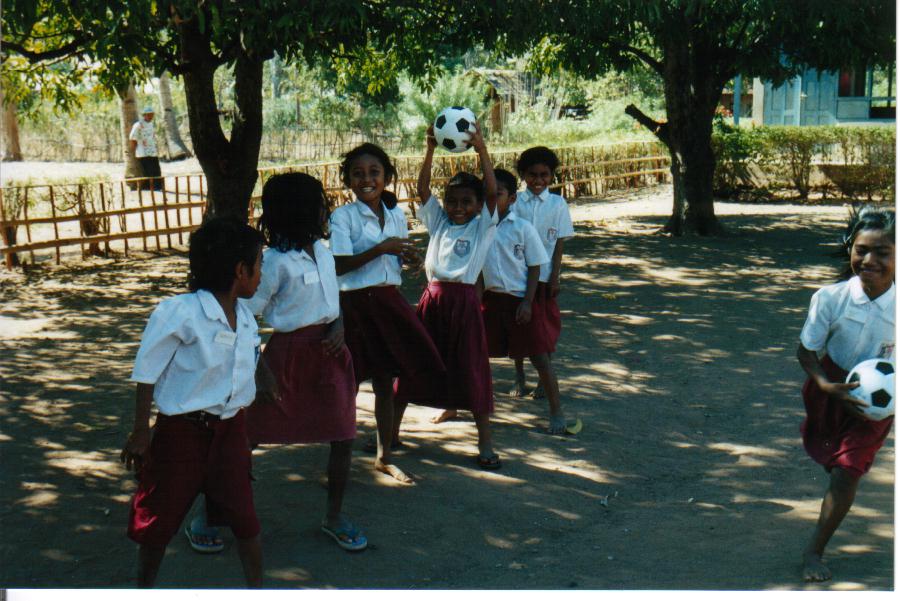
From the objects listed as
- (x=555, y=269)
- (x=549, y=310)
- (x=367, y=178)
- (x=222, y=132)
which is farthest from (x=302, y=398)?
(x=222, y=132)

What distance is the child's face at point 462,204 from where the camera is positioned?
470 cm

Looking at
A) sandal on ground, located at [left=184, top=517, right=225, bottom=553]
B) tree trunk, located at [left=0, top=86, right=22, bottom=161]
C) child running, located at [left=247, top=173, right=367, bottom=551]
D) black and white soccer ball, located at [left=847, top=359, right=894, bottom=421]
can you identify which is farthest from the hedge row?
tree trunk, located at [left=0, top=86, right=22, bottom=161]

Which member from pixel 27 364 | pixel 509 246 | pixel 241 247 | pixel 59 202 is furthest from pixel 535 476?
pixel 59 202

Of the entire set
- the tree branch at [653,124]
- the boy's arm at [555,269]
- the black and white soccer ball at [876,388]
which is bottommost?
the black and white soccer ball at [876,388]

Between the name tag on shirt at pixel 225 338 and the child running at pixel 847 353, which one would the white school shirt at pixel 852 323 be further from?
the name tag on shirt at pixel 225 338

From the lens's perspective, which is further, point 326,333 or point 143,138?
point 143,138

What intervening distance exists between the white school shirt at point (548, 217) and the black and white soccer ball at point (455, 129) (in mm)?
905

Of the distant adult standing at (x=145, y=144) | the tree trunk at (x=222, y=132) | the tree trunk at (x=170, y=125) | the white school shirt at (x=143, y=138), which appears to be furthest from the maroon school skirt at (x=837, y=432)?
the tree trunk at (x=170, y=125)

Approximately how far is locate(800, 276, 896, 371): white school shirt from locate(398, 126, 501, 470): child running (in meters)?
1.64

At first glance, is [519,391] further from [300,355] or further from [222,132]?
[222,132]

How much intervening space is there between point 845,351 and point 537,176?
246 cm

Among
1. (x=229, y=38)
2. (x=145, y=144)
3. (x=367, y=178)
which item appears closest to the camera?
(x=367, y=178)

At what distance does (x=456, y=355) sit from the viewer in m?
4.73

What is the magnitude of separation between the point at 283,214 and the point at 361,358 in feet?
2.99
